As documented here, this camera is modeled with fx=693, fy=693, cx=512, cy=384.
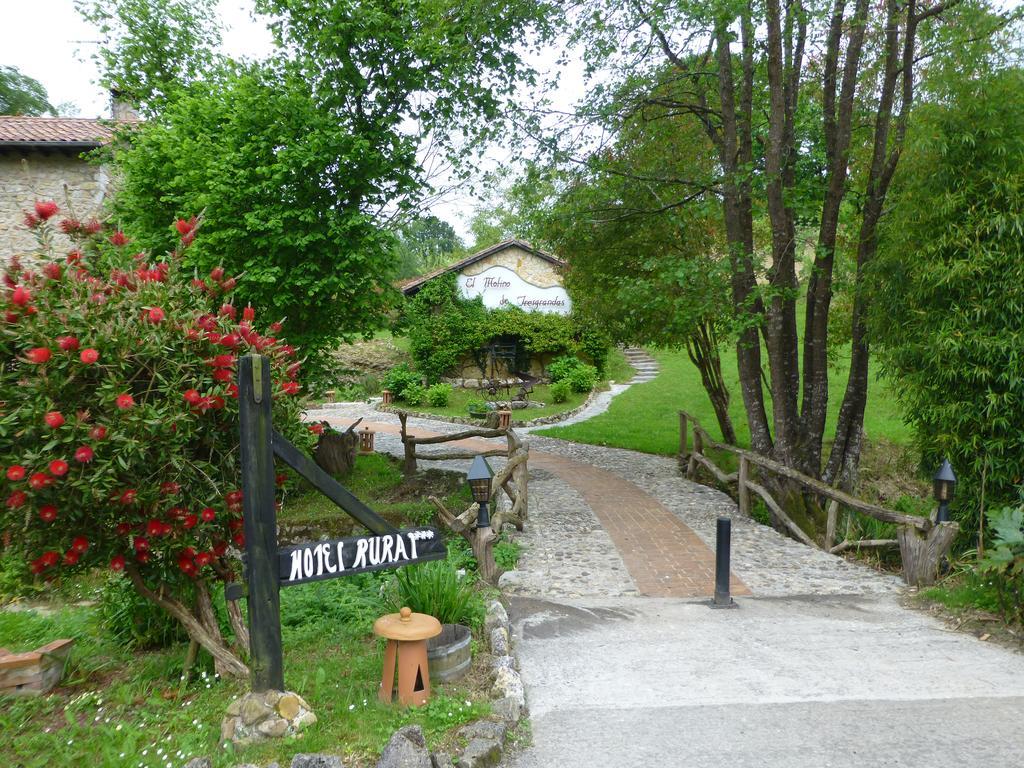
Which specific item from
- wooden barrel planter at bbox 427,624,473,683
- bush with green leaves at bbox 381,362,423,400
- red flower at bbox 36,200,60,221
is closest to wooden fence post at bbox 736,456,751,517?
wooden barrel planter at bbox 427,624,473,683

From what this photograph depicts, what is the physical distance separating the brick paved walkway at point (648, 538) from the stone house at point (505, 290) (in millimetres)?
13523

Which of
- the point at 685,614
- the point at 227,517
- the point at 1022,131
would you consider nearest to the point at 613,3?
the point at 1022,131

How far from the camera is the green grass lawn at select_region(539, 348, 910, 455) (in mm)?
15922

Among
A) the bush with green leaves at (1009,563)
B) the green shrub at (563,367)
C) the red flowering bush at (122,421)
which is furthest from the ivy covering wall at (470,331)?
the red flowering bush at (122,421)

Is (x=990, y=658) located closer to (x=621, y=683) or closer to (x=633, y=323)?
(x=621, y=683)

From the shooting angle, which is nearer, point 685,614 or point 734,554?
point 685,614

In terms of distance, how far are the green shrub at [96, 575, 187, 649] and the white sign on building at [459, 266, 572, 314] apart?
2261cm

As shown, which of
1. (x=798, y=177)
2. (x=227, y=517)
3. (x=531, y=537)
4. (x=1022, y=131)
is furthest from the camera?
(x=798, y=177)

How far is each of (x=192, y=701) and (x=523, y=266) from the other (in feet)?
82.3

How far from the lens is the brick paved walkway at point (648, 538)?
670 centimetres

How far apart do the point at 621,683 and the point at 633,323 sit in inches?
347

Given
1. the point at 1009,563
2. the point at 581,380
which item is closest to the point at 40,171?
the point at 581,380

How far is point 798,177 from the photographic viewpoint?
33.2ft

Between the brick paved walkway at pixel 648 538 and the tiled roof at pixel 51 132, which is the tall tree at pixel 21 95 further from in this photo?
the brick paved walkway at pixel 648 538
